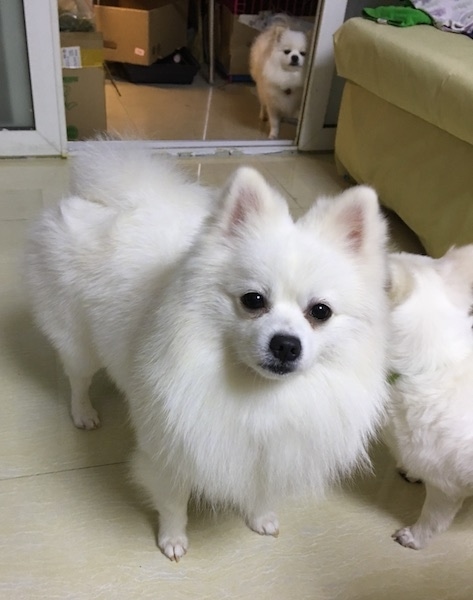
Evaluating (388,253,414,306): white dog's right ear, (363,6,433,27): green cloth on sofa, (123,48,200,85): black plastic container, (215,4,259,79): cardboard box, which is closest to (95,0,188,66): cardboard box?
(123,48,200,85): black plastic container

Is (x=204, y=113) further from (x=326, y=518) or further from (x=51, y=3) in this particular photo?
(x=326, y=518)

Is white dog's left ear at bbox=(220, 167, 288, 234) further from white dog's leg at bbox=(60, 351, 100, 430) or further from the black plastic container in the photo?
the black plastic container

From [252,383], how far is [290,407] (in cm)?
9

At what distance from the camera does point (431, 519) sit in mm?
1403

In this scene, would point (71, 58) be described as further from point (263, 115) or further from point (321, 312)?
point (321, 312)

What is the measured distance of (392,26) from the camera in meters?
2.70

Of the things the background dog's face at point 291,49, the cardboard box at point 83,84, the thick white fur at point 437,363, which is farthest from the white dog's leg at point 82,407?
the background dog's face at point 291,49

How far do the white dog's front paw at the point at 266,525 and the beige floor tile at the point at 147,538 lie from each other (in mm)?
19

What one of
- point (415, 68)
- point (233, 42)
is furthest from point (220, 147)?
point (233, 42)

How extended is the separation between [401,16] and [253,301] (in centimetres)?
236

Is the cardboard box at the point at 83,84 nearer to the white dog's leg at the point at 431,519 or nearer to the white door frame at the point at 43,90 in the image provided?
the white door frame at the point at 43,90

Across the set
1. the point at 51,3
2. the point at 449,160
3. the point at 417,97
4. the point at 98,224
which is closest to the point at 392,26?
the point at 417,97

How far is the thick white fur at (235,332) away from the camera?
973mm

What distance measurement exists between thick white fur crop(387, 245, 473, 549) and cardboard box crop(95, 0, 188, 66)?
12.1ft
